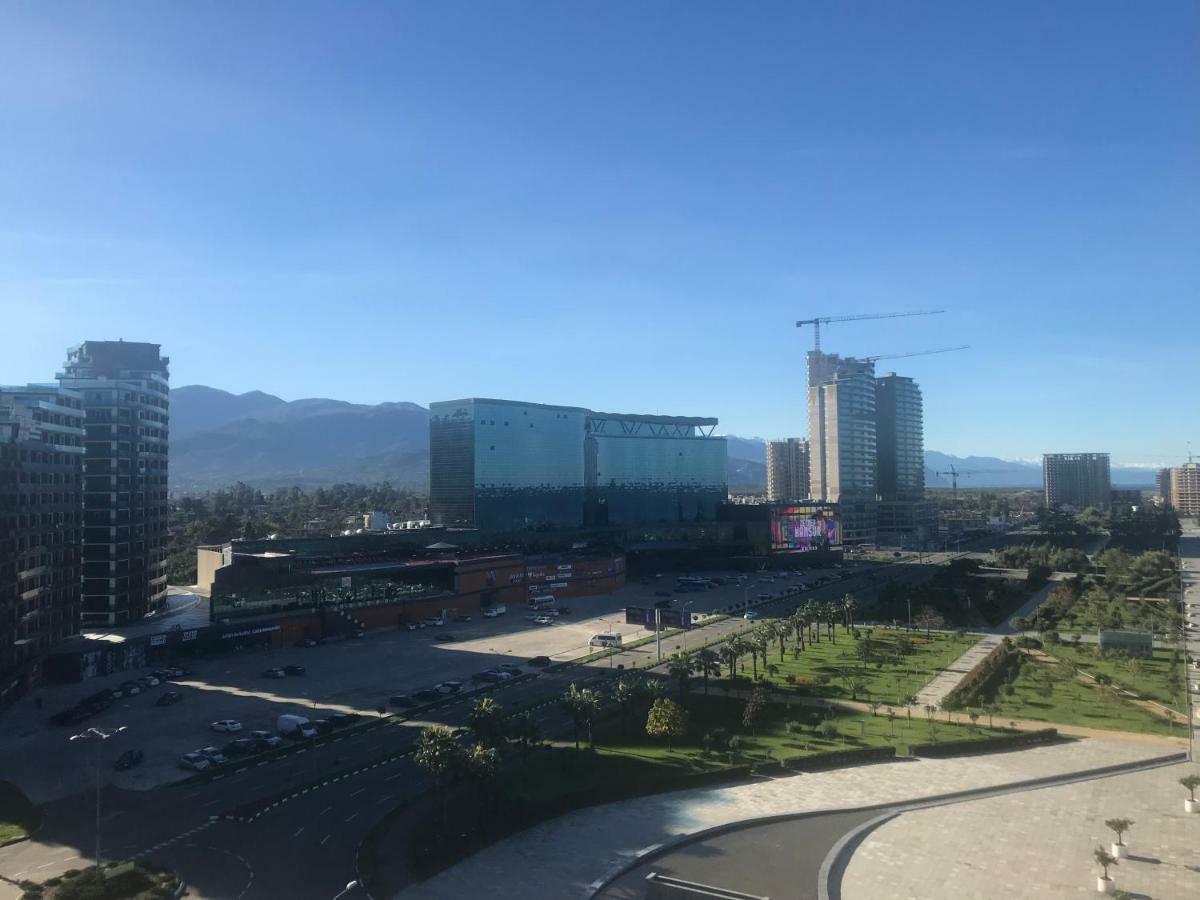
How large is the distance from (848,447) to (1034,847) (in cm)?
13856

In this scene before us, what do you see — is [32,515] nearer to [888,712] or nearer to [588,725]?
[588,725]

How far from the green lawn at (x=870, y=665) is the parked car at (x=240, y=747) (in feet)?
92.1

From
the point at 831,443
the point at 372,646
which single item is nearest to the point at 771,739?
the point at 372,646

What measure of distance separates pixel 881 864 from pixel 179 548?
110 m

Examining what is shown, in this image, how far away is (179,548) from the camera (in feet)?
375

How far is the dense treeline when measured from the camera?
108562 mm

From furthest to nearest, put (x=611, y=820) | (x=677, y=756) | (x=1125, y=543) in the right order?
1. (x=1125, y=543)
2. (x=677, y=756)
3. (x=611, y=820)

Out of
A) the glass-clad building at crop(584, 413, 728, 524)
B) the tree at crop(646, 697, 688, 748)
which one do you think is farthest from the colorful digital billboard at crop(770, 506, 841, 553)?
the tree at crop(646, 697, 688, 748)

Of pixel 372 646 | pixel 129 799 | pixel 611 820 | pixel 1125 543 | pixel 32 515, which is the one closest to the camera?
pixel 611 820

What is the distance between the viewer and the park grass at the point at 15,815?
2934 centimetres

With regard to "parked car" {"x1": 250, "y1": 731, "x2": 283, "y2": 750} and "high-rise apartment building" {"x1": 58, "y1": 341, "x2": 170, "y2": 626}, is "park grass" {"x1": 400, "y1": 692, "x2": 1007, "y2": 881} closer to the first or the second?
"parked car" {"x1": 250, "y1": 731, "x2": 283, "y2": 750}

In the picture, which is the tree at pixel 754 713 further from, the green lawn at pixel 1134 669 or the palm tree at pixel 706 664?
the green lawn at pixel 1134 669

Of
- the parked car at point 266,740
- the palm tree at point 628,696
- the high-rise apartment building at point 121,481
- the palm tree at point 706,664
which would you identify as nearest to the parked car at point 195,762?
the parked car at point 266,740

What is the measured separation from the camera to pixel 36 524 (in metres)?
51.0
